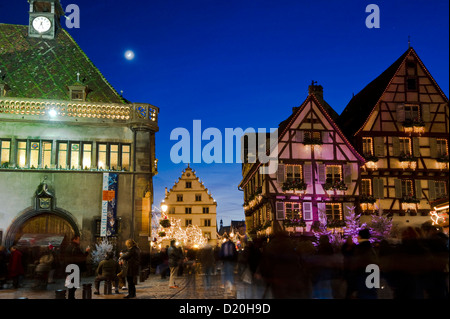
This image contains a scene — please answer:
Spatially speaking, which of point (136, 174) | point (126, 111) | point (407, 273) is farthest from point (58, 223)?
point (407, 273)

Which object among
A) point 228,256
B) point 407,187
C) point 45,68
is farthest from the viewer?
point 407,187

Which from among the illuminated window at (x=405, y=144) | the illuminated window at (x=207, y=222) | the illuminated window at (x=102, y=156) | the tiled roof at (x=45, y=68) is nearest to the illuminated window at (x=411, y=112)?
the illuminated window at (x=405, y=144)

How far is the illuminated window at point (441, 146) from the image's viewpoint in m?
35.8

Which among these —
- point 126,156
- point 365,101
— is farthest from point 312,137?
point 126,156

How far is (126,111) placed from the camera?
26.7 metres

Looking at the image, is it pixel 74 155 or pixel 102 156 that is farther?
pixel 102 156

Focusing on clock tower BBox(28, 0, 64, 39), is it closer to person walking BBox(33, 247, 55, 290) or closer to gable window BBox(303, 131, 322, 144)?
gable window BBox(303, 131, 322, 144)

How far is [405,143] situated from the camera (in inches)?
1416

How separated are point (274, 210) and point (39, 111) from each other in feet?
52.8

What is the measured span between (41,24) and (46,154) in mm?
8696

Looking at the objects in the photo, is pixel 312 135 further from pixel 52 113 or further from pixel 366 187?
pixel 52 113

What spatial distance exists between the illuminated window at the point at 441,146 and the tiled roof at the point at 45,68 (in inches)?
851

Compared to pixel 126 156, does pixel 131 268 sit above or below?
below
